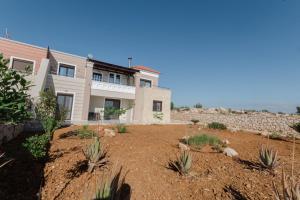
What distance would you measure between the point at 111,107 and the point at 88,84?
4.56 metres

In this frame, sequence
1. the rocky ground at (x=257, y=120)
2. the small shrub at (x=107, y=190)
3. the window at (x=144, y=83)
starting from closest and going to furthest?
the small shrub at (x=107, y=190)
the rocky ground at (x=257, y=120)
the window at (x=144, y=83)

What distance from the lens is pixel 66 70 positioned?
16.1 metres

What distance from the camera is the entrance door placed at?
723 inches

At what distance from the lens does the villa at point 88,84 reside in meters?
12.8

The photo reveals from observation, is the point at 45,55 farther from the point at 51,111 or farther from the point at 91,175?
the point at 91,175


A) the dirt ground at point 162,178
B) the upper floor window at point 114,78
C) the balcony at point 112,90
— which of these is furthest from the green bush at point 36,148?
the upper floor window at point 114,78

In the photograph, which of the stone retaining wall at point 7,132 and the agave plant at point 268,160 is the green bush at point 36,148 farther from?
the agave plant at point 268,160

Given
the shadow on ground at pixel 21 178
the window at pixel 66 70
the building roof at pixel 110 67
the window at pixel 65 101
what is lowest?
the shadow on ground at pixel 21 178

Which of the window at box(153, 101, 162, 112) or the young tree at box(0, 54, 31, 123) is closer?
the young tree at box(0, 54, 31, 123)

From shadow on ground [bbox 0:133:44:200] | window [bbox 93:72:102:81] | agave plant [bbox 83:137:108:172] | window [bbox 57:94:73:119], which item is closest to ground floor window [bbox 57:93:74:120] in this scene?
window [bbox 57:94:73:119]

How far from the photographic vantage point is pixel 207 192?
3.52 m

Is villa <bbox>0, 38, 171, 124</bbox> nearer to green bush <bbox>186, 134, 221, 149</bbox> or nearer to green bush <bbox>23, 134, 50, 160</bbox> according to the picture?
green bush <bbox>23, 134, 50, 160</bbox>

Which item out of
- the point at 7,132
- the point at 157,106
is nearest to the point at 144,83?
the point at 157,106

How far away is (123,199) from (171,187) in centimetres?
115
